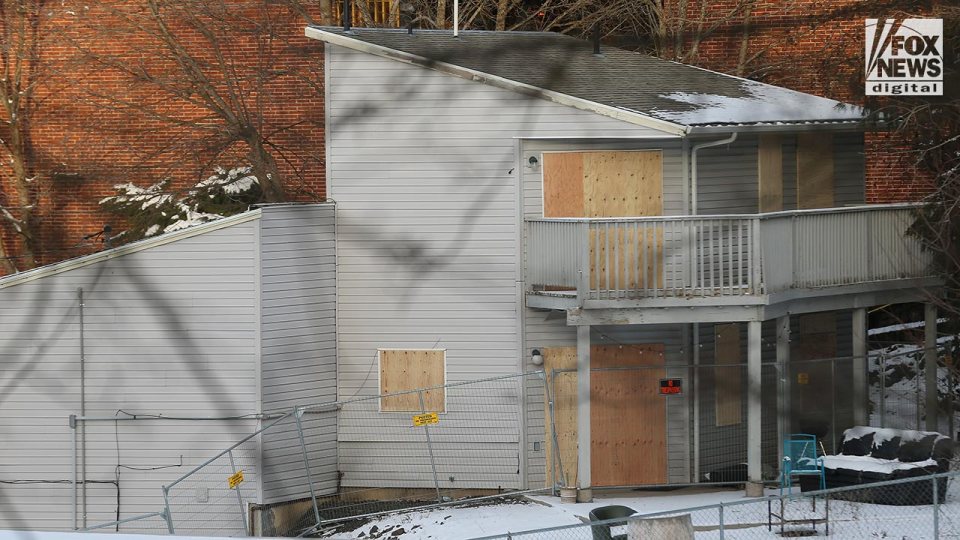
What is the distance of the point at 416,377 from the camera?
1455 cm

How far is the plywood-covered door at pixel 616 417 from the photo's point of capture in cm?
1455

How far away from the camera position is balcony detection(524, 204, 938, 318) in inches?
524

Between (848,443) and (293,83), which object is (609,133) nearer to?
(848,443)

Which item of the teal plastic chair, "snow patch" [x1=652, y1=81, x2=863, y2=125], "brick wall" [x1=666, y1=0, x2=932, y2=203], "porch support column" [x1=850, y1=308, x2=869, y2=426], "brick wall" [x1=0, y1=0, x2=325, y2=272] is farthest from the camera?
"porch support column" [x1=850, y1=308, x2=869, y2=426]

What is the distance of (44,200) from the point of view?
5.09 metres

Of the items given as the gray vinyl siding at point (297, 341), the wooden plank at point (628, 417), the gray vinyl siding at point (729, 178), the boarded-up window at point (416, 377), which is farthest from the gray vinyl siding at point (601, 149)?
the gray vinyl siding at point (297, 341)

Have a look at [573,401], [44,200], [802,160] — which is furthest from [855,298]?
[44,200]

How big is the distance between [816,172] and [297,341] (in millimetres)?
6332

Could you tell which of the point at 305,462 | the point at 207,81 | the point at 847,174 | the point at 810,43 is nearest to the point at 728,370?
the point at 847,174

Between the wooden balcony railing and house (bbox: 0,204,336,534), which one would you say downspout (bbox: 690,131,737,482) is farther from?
house (bbox: 0,204,336,534)

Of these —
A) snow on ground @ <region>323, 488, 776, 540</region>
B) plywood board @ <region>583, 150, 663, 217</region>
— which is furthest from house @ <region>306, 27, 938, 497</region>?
snow on ground @ <region>323, 488, 776, 540</region>

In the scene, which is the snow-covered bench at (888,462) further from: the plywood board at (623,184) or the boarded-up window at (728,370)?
the plywood board at (623,184)

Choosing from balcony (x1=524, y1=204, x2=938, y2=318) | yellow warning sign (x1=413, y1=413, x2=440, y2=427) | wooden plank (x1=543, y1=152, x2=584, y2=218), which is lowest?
yellow warning sign (x1=413, y1=413, x2=440, y2=427)

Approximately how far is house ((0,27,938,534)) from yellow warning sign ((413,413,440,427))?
25 cm
